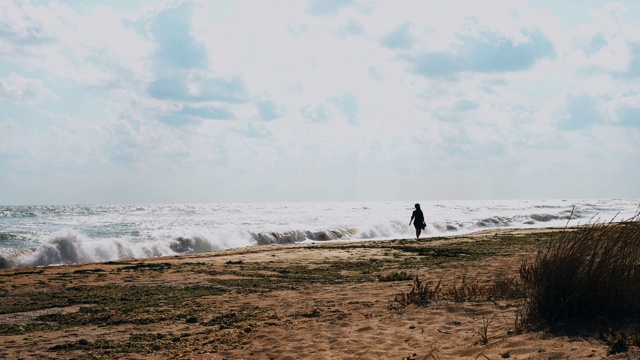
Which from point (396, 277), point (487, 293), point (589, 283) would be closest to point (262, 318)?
point (487, 293)

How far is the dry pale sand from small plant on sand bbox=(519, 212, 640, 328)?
47 cm

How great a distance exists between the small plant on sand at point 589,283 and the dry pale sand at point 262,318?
47 cm

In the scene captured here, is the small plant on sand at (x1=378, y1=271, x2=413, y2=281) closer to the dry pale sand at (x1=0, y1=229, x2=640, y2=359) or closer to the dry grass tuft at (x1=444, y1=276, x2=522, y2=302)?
the dry pale sand at (x1=0, y1=229, x2=640, y2=359)

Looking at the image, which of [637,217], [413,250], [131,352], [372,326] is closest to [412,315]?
[372,326]

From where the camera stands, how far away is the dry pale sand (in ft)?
20.6

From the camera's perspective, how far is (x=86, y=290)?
464 inches

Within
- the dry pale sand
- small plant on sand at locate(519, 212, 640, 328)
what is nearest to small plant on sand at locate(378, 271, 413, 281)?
the dry pale sand

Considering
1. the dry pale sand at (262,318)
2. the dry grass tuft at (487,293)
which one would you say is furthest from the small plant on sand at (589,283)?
the dry grass tuft at (487,293)

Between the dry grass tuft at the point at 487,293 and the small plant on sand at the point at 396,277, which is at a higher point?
the dry grass tuft at the point at 487,293

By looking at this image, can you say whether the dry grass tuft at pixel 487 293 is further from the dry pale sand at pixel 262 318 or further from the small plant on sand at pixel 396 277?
the small plant on sand at pixel 396 277

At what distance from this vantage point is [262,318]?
8.51m

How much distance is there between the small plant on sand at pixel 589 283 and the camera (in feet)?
19.7

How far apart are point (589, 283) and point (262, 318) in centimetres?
490

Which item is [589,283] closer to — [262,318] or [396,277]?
[262,318]
